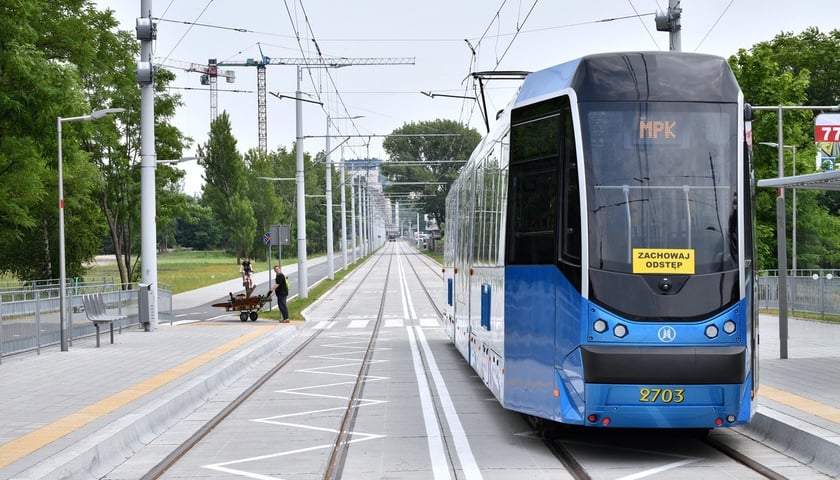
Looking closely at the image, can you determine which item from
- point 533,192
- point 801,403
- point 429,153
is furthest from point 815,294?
point 429,153

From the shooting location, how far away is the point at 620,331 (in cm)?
952

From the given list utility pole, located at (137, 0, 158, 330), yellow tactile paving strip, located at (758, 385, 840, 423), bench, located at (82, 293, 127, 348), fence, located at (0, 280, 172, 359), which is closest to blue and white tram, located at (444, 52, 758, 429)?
yellow tactile paving strip, located at (758, 385, 840, 423)

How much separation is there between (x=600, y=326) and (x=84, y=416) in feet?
19.0

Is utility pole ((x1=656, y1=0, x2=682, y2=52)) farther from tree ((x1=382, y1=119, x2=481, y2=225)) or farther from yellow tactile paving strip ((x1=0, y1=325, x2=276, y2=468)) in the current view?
tree ((x1=382, y1=119, x2=481, y2=225))

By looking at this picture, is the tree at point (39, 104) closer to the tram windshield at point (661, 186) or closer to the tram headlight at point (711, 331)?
the tram windshield at point (661, 186)

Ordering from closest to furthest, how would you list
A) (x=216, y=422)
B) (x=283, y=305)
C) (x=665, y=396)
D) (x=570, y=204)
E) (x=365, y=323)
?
(x=665, y=396) < (x=570, y=204) < (x=216, y=422) < (x=283, y=305) < (x=365, y=323)

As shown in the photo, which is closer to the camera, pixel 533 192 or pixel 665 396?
pixel 665 396

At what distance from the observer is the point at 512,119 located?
11.0 metres

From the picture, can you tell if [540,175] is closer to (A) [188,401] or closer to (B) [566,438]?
(B) [566,438]

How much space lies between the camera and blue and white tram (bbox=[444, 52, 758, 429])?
945 cm

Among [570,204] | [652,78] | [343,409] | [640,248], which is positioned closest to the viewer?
[640,248]

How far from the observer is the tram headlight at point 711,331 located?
9555 millimetres

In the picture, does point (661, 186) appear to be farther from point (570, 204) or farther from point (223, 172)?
point (223, 172)

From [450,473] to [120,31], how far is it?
1691 inches
